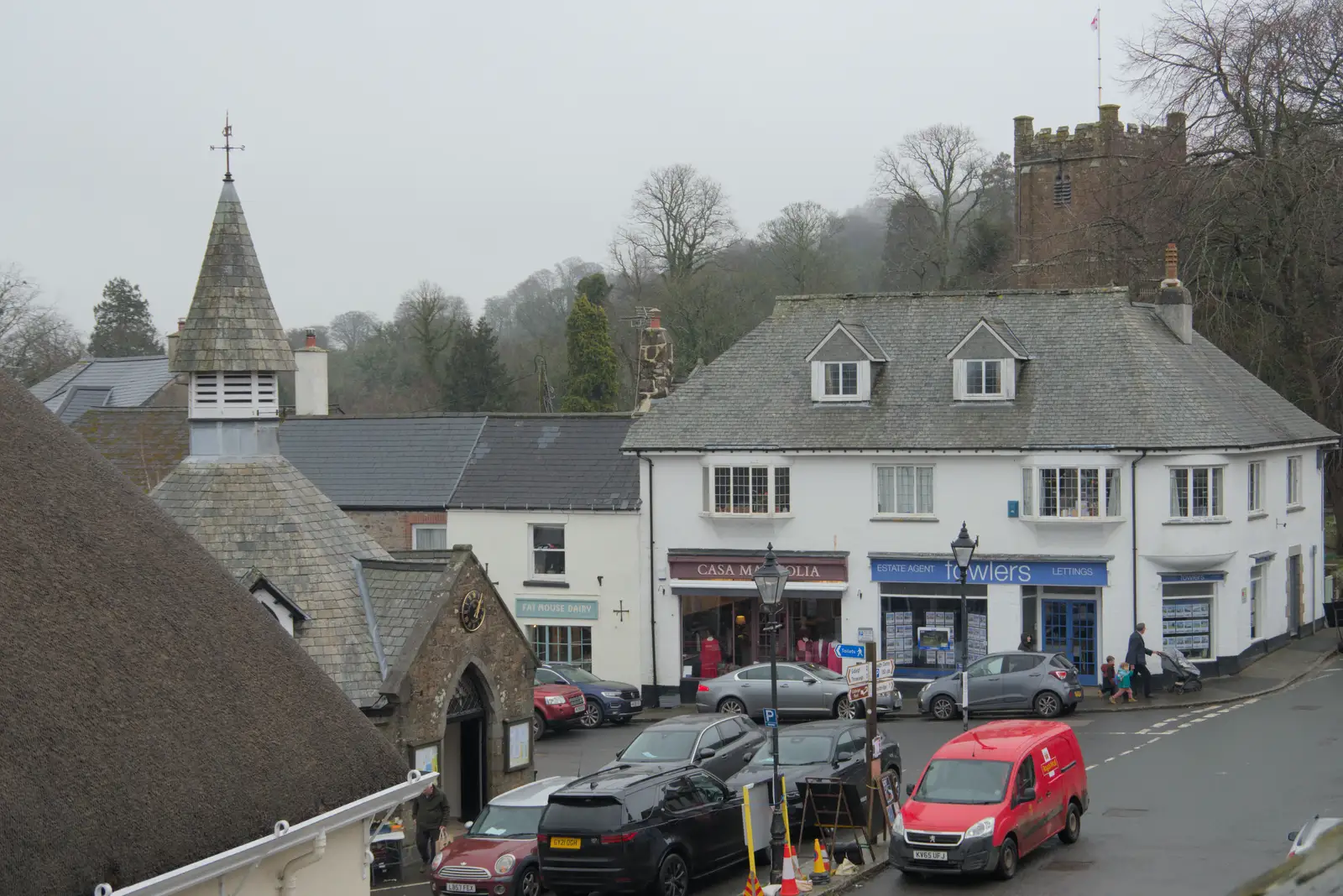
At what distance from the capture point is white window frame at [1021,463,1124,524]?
38.6 meters

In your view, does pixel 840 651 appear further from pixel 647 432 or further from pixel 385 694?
pixel 647 432

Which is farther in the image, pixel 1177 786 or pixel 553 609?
pixel 553 609

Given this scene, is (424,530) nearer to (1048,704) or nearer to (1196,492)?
(1048,704)

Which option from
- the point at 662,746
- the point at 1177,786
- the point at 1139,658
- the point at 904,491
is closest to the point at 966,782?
the point at 662,746

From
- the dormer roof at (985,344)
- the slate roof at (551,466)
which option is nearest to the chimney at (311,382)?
the slate roof at (551,466)

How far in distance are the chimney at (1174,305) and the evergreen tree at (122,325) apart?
3162 inches

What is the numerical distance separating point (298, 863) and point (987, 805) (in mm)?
10787

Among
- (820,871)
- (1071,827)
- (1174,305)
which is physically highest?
(1174,305)

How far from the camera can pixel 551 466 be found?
44.4 m

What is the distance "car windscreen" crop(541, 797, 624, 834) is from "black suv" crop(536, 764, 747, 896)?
1 centimetres

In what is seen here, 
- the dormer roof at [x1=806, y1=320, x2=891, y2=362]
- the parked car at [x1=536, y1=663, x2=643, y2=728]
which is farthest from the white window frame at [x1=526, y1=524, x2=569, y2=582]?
the dormer roof at [x1=806, y1=320, x2=891, y2=362]

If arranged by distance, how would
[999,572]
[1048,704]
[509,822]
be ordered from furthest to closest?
[999,572]
[1048,704]
[509,822]

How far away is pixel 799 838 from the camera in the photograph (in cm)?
2359

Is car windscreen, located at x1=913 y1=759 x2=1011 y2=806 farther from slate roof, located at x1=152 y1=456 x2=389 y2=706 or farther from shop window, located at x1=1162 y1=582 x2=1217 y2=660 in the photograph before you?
shop window, located at x1=1162 y1=582 x2=1217 y2=660
